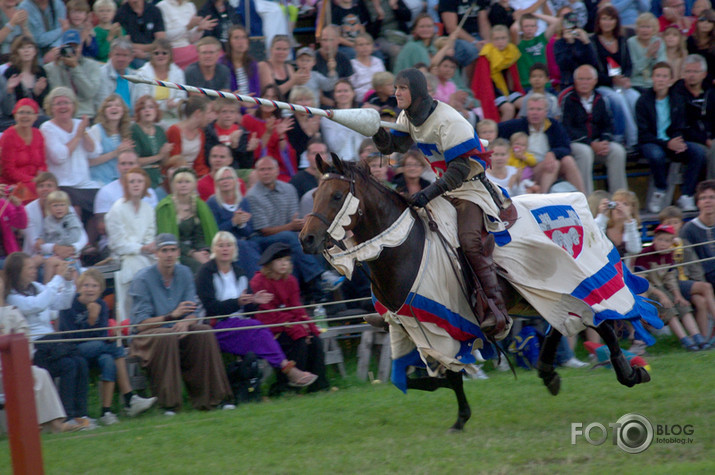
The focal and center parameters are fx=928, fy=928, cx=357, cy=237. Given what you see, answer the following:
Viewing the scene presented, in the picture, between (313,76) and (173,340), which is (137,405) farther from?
(313,76)

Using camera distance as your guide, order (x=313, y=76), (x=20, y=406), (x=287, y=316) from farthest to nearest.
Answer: (x=313, y=76) < (x=287, y=316) < (x=20, y=406)

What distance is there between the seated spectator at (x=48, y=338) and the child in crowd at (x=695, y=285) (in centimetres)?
602

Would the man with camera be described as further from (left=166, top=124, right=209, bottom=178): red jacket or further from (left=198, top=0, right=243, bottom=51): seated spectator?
(left=198, top=0, right=243, bottom=51): seated spectator

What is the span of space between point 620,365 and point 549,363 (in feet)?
2.31

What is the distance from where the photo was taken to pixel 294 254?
9.48 metres

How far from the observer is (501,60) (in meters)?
12.5

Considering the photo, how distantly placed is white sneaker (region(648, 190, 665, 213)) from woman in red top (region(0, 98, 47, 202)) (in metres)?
7.68

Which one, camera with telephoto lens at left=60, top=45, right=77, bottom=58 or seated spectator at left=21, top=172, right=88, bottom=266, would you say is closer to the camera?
seated spectator at left=21, top=172, right=88, bottom=266

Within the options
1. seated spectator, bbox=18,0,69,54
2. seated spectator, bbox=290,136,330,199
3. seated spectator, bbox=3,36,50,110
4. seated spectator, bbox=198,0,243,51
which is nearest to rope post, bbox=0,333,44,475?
seated spectator, bbox=290,136,330,199

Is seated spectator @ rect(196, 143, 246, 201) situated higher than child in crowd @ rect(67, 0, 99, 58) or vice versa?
child in crowd @ rect(67, 0, 99, 58)

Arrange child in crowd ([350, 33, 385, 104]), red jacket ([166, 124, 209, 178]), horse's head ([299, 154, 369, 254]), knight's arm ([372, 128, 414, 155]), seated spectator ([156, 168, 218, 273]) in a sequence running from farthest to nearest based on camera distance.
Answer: child in crowd ([350, 33, 385, 104]), red jacket ([166, 124, 209, 178]), seated spectator ([156, 168, 218, 273]), knight's arm ([372, 128, 414, 155]), horse's head ([299, 154, 369, 254])

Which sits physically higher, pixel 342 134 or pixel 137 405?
pixel 342 134

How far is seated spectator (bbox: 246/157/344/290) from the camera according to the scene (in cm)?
945

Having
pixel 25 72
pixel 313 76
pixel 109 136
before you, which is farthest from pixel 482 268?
pixel 25 72
